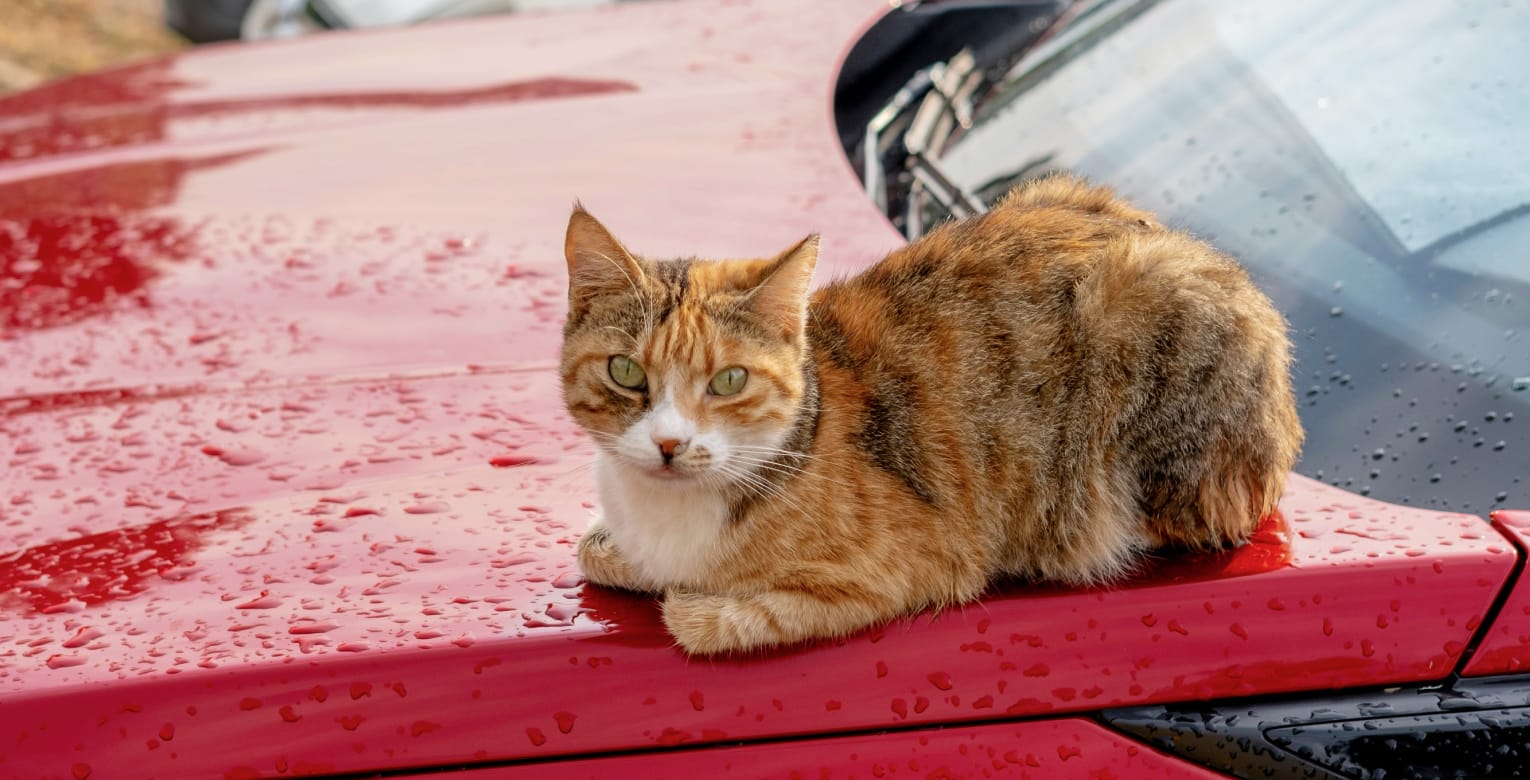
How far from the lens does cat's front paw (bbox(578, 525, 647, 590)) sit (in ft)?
4.78

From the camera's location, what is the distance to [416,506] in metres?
1.59

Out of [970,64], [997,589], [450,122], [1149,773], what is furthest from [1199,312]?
[450,122]

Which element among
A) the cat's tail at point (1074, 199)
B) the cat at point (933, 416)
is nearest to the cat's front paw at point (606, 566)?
the cat at point (933, 416)

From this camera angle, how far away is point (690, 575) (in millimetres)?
1530

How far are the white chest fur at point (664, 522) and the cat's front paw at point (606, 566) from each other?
20mm

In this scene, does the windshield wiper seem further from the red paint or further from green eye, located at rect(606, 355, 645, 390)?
the red paint

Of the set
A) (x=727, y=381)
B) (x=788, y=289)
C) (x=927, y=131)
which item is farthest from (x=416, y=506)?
(x=927, y=131)

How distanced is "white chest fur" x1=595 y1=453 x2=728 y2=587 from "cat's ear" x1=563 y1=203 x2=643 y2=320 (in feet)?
0.64

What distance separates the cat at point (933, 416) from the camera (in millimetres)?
1515

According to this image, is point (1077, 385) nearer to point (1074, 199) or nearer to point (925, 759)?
point (1074, 199)

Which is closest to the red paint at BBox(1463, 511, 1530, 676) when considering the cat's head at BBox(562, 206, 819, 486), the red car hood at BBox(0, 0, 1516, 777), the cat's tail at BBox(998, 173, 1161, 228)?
the red car hood at BBox(0, 0, 1516, 777)

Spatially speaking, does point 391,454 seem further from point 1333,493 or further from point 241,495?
point 1333,493

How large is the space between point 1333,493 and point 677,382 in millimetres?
721

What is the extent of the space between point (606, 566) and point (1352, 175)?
1121 millimetres
